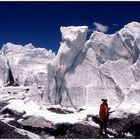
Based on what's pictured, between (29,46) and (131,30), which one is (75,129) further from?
(29,46)

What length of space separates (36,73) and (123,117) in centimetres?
2903

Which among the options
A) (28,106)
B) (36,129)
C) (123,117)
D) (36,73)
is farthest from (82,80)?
(36,73)

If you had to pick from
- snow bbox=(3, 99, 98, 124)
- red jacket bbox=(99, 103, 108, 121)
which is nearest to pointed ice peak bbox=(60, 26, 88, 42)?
snow bbox=(3, 99, 98, 124)

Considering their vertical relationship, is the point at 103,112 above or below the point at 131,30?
below

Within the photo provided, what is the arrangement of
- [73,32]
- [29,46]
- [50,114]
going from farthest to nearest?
[29,46] → [73,32] → [50,114]

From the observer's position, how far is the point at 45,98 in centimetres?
3044

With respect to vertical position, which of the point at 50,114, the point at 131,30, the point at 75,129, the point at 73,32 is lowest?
the point at 75,129

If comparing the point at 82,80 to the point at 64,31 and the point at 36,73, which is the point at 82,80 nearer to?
the point at 64,31

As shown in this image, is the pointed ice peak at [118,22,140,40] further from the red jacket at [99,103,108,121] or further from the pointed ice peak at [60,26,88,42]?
the red jacket at [99,103,108,121]

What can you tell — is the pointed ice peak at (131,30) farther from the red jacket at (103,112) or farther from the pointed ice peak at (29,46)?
the pointed ice peak at (29,46)

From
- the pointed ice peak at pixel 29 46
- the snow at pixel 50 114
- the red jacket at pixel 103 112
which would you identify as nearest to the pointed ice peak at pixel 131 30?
the snow at pixel 50 114

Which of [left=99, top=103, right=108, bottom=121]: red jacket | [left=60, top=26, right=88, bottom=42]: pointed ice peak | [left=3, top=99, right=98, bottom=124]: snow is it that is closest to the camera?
[left=99, top=103, right=108, bottom=121]: red jacket

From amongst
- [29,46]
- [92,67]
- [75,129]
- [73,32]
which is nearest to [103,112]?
[75,129]

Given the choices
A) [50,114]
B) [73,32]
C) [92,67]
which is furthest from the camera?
[73,32]
